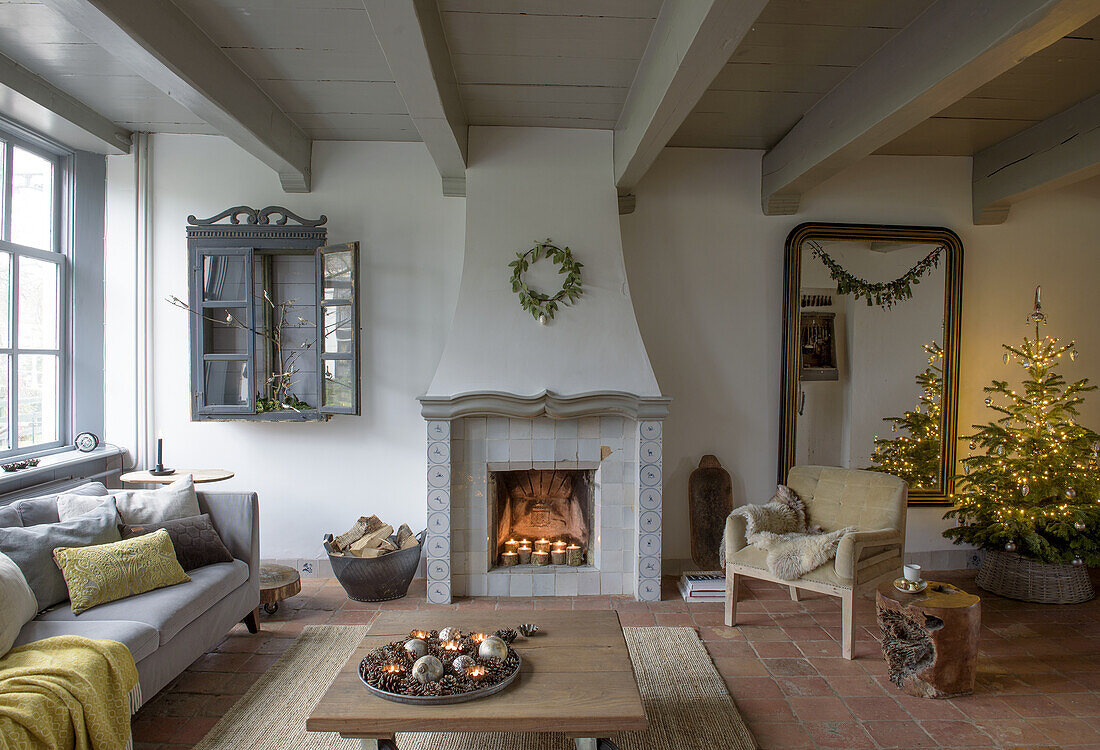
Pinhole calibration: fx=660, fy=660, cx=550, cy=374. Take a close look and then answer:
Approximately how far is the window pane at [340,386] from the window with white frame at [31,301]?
62.1 inches

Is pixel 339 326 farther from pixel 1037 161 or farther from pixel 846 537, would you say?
pixel 1037 161

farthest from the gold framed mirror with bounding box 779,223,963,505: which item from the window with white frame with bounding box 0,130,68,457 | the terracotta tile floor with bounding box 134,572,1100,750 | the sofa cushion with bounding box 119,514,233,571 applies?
the window with white frame with bounding box 0,130,68,457

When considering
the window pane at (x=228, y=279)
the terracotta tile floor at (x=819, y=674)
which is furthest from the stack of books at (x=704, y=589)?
the window pane at (x=228, y=279)

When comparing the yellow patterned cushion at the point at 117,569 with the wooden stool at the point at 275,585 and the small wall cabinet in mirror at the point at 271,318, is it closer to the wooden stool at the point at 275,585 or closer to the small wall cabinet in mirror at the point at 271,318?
the wooden stool at the point at 275,585

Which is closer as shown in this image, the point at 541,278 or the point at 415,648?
the point at 415,648

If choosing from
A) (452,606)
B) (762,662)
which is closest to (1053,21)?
(762,662)

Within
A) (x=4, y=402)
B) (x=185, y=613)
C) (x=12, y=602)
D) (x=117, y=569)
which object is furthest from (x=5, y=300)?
(x=185, y=613)

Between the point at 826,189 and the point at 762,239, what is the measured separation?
55 cm

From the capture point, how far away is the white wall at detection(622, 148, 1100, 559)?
4262 mm

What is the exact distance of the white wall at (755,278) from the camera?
168 inches

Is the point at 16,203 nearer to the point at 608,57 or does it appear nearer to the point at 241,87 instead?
the point at 241,87

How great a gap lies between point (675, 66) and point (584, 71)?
82 centimetres

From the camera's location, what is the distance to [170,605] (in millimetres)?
Answer: 2568

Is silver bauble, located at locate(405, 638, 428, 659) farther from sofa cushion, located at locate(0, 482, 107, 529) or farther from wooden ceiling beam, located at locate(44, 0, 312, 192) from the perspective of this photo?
wooden ceiling beam, located at locate(44, 0, 312, 192)
